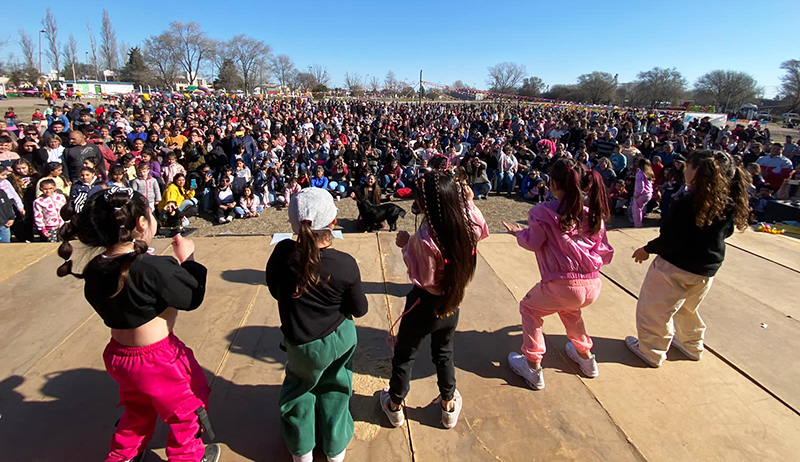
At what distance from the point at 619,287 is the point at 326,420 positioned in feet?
10.7

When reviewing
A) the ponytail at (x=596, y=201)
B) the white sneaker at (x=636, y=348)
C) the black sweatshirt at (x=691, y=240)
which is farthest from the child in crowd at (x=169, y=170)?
the black sweatshirt at (x=691, y=240)

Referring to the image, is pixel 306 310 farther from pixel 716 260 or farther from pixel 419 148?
pixel 419 148

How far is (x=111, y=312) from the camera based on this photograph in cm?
153

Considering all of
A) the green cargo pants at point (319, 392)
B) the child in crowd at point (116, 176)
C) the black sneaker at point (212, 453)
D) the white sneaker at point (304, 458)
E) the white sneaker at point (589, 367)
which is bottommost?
the black sneaker at point (212, 453)

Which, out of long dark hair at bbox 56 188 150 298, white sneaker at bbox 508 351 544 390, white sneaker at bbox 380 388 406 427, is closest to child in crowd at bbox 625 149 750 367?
white sneaker at bbox 508 351 544 390

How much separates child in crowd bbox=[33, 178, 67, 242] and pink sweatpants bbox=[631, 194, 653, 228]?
379 inches

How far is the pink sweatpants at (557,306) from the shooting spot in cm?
224

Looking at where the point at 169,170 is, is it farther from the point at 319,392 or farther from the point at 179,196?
the point at 319,392

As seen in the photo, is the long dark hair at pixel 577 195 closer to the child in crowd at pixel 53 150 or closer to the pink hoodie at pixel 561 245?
the pink hoodie at pixel 561 245

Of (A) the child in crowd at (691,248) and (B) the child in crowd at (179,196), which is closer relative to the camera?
(A) the child in crowd at (691,248)

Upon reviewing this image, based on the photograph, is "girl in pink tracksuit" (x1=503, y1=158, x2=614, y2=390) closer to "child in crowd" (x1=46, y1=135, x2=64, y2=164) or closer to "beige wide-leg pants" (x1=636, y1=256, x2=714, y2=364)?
"beige wide-leg pants" (x1=636, y1=256, x2=714, y2=364)

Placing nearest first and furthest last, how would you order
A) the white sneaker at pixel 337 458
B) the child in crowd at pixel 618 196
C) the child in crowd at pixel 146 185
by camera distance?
the white sneaker at pixel 337 458
the child in crowd at pixel 146 185
the child in crowd at pixel 618 196

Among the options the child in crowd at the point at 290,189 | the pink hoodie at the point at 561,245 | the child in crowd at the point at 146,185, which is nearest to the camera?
the pink hoodie at the point at 561,245

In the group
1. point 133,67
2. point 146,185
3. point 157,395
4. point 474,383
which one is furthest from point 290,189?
point 133,67
